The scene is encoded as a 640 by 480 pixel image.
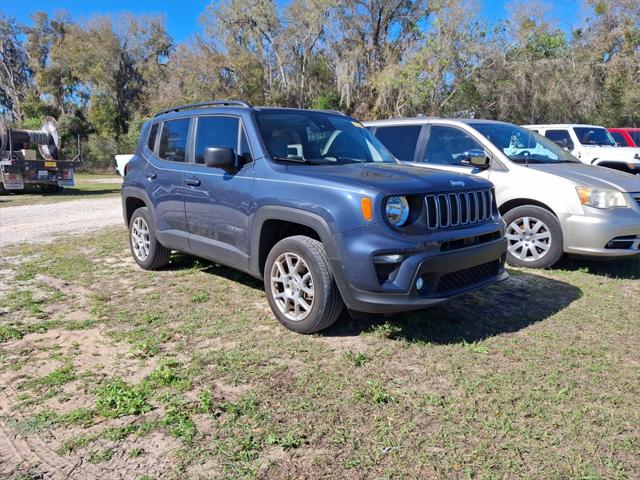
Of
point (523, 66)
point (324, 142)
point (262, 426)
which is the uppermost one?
point (523, 66)

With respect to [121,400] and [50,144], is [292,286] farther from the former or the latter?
[50,144]

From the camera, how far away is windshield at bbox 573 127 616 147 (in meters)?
12.7

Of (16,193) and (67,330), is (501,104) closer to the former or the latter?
(16,193)

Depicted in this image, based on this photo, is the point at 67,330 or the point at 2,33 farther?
the point at 2,33

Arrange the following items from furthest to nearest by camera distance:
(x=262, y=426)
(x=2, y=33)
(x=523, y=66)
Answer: (x=2, y=33), (x=523, y=66), (x=262, y=426)

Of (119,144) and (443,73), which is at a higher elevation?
(443,73)

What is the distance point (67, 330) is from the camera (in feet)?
14.0

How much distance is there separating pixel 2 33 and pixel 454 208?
52.6 meters

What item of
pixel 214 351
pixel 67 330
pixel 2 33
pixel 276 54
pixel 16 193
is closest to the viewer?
pixel 214 351

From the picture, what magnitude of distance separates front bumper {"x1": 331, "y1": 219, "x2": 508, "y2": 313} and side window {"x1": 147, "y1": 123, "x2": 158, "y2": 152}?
10.9 feet

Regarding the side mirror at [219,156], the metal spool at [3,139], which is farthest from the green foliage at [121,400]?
the metal spool at [3,139]

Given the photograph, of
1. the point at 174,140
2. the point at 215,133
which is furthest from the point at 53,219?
the point at 215,133

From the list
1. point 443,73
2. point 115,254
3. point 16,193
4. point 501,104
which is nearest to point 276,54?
point 443,73

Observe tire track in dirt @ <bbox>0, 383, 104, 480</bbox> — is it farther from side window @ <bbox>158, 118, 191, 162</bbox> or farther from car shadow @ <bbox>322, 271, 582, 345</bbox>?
side window @ <bbox>158, 118, 191, 162</bbox>
